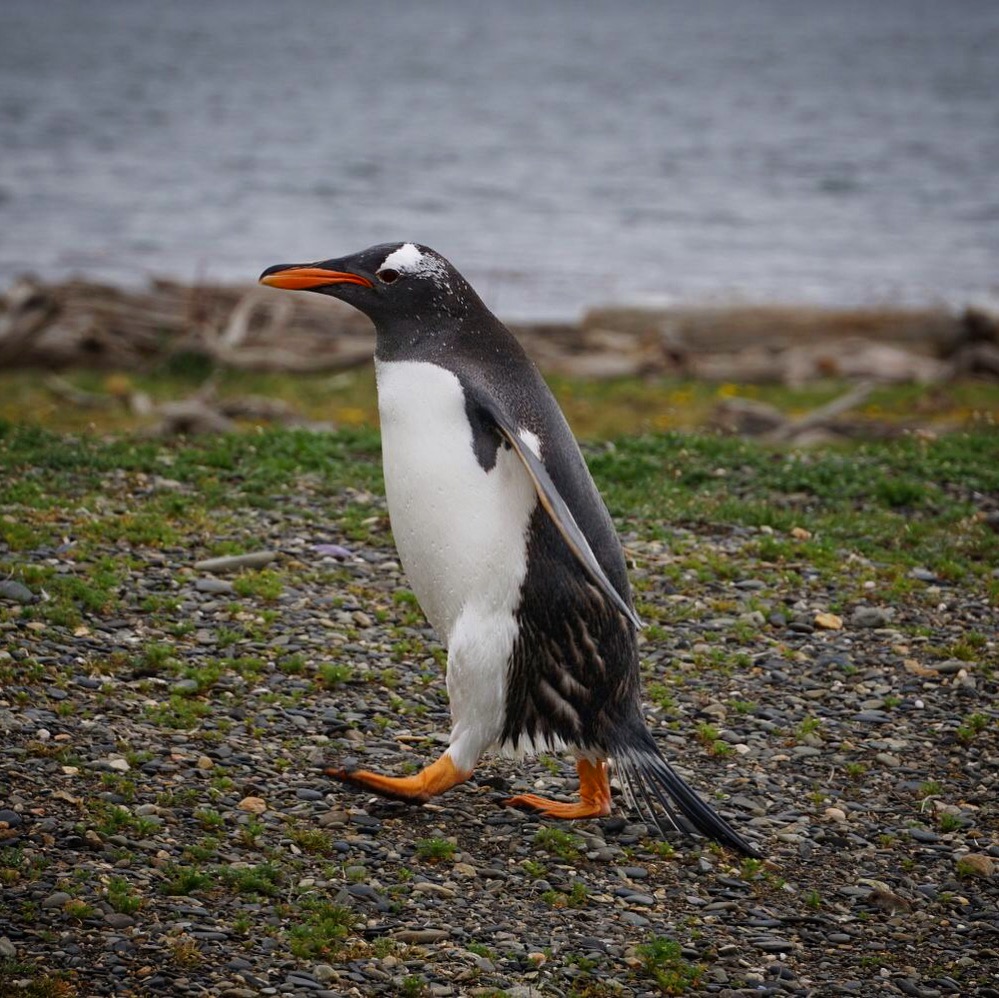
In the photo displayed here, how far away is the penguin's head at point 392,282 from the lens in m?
5.00

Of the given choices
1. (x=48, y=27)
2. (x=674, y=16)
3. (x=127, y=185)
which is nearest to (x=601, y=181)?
(x=127, y=185)

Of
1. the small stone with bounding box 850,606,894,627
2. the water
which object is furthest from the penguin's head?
the water

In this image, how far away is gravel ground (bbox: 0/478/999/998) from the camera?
420cm

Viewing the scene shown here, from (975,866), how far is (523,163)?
1698 inches

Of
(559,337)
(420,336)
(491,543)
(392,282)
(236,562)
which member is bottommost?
(236,562)

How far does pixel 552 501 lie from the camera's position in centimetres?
456

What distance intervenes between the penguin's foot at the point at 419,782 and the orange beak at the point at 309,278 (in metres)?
1.79

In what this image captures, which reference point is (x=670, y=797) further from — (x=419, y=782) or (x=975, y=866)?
(x=975, y=866)

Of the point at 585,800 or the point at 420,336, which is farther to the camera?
the point at 585,800

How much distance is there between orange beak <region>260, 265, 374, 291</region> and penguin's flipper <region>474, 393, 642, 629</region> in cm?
69

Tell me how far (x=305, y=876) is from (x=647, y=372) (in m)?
11.0

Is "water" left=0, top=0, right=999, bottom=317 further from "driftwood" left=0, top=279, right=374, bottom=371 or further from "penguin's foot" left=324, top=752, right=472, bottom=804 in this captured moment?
"penguin's foot" left=324, top=752, right=472, bottom=804

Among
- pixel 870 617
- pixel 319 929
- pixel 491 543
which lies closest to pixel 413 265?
pixel 491 543

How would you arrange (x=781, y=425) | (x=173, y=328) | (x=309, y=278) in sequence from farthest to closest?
(x=173, y=328), (x=781, y=425), (x=309, y=278)
